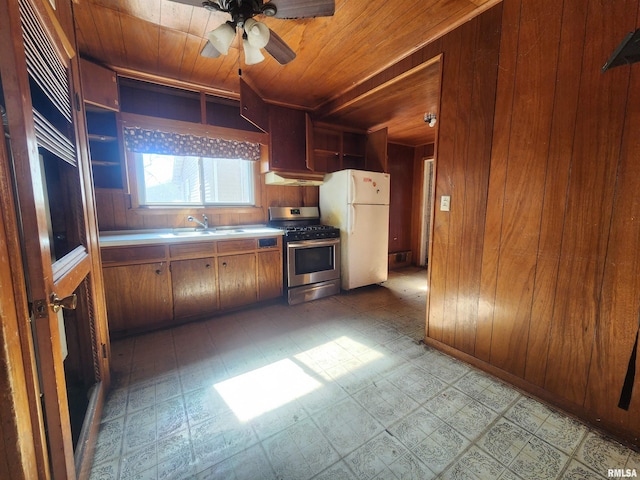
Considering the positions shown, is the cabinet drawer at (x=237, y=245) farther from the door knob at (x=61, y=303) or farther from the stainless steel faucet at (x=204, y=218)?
the door knob at (x=61, y=303)

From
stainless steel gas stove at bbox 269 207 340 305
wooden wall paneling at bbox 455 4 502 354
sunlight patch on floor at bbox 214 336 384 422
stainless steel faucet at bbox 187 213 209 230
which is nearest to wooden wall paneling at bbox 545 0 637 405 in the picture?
wooden wall paneling at bbox 455 4 502 354

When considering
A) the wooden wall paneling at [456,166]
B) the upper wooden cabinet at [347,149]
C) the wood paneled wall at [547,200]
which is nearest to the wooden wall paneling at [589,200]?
the wood paneled wall at [547,200]

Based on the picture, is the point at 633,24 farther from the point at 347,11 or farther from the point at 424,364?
the point at 424,364

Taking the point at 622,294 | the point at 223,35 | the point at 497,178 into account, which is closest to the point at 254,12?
the point at 223,35

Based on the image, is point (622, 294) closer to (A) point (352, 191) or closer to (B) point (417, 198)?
(A) point (352, 191)

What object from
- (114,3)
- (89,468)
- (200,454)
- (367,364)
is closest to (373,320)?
(367,364)

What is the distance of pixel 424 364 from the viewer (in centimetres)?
199

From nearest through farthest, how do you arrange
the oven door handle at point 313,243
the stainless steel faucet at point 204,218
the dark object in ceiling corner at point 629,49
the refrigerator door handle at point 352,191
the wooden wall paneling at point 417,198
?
1. the dark object in ceiling corner at point 629,49
2. the stainless steel faucet at point 204,218
3. the oven door handle at point 313,243
4. the refrigerator door handle at point 352,191
5. the wooden wall paneling at point 417,198

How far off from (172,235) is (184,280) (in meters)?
0.49

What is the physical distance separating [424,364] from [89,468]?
2022 millimetres

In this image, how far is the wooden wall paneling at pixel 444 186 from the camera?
6.45 ft

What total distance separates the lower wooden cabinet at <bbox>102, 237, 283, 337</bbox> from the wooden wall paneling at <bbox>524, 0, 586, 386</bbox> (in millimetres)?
2440

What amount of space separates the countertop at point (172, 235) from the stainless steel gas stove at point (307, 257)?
230 mm

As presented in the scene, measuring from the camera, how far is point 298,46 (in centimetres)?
218
